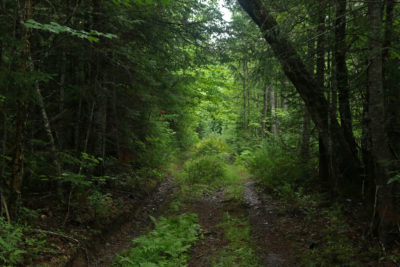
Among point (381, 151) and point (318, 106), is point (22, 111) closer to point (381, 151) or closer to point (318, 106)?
point (381, 151)

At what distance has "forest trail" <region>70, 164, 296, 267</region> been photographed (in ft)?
16.8

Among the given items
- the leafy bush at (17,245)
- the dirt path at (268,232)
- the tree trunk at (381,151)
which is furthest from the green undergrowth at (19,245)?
the tree trunk at (381,151)

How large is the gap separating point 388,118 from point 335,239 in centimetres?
253

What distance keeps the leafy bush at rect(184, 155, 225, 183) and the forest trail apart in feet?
4.62

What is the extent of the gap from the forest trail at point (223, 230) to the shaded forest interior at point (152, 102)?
1.36 ft

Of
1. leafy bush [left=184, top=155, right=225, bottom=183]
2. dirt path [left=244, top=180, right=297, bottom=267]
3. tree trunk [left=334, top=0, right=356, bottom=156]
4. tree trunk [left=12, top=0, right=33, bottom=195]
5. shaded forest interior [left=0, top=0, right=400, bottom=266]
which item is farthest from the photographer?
leafy bush [left=184, top=155, right=225, bottom=183]

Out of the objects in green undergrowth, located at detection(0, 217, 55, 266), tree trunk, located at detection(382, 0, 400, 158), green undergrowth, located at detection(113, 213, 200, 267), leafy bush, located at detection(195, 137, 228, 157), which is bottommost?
green undergrowth, located at detection(113, 213, 200, 267)

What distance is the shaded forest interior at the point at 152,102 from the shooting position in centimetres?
432

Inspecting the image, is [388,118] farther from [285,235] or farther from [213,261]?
[213,261]

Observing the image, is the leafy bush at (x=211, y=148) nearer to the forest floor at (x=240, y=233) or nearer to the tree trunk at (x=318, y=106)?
the forest floor at (x=240, y=233)

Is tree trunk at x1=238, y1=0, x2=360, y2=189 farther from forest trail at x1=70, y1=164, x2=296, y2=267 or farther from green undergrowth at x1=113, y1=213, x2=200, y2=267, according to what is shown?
green undergrowth at x1=113, y1=213, x2=200, y2=267

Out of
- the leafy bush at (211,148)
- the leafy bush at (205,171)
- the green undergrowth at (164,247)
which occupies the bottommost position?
the green undergrowth at (164,247)

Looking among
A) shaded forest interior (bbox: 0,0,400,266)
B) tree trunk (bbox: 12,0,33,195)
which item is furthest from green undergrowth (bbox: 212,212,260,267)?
tree trunk (bbox: 12,0,33,195)

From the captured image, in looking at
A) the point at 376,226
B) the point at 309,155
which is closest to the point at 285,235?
the point at 376,226
